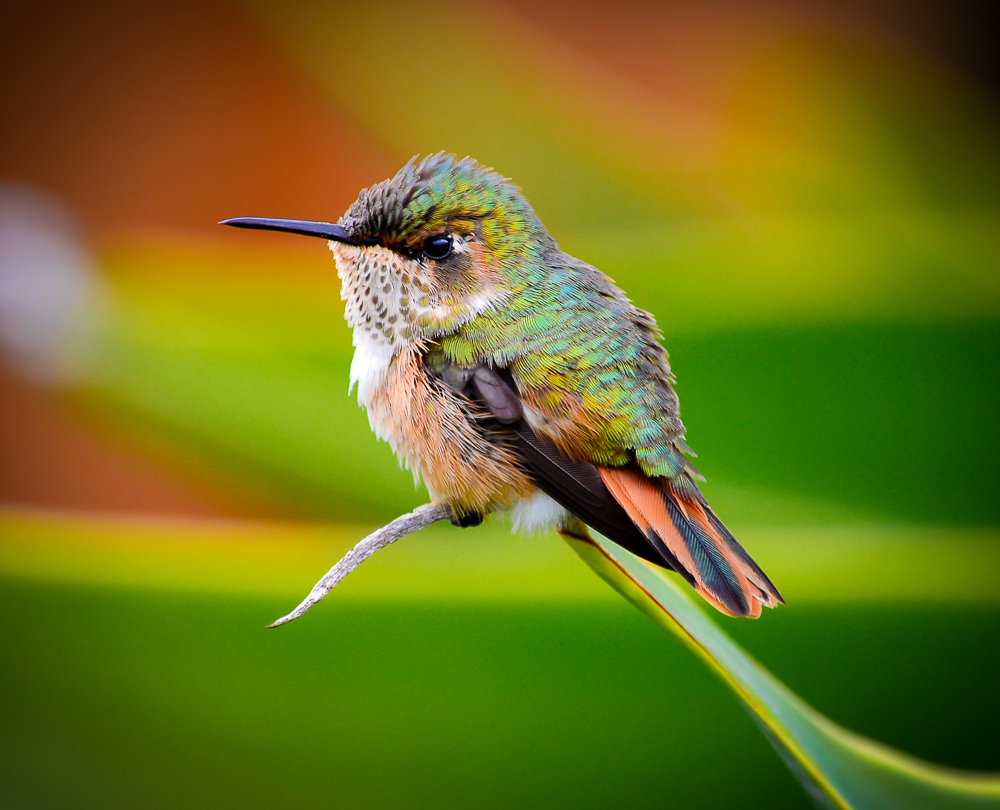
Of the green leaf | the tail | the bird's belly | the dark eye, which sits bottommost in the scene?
the green leaf

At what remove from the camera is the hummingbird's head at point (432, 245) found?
907mm

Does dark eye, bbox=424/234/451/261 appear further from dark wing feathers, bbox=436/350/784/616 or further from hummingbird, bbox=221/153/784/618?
dark wing feathers, bbox=436/350/784/616

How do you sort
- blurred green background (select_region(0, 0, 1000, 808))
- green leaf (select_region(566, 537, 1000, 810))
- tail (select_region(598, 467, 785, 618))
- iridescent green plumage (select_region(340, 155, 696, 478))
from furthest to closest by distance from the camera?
1. blurred green background (select_region(0, 0, 1000, 808))
2. iridescent green plumage (select_region(340, 155, 696, 478))
3. tail (select_region(598, 467, 785, 618))
4. green leaf (select_region(566, 537, 1000, 810))

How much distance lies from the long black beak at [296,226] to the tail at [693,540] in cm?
39

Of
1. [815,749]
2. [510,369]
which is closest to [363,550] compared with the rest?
[510,369]

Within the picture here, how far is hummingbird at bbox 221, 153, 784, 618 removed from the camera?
2.84ft

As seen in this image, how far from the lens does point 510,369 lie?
915mm

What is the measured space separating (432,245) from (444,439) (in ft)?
0.76

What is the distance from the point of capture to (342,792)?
→ 4.35ft

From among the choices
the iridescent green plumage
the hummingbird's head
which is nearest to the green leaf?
the iridescent green plumage

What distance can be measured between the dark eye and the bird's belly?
110mm

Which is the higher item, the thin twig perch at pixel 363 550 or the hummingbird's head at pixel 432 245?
the hummingbird's head at pixel 432 245

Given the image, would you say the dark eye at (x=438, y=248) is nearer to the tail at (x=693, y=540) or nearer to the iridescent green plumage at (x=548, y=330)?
the iridescent green plumage at (x=548, y=330)

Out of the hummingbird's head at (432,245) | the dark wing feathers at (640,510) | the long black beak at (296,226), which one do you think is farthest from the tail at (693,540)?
the long black beak at (296,226)
